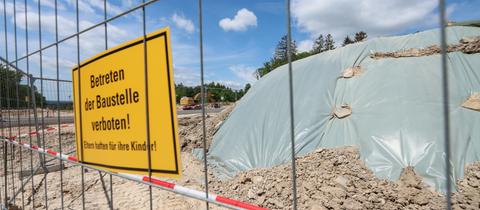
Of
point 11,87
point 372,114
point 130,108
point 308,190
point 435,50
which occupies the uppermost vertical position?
point 435,50

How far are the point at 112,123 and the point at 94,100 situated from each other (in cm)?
28

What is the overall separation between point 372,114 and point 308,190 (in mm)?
2238

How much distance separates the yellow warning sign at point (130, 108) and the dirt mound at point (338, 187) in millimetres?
3381

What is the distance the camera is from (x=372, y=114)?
593 cm

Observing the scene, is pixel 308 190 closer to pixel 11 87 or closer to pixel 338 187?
pixel 338 187

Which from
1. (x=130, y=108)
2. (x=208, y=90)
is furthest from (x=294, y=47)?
(x=208, y=90)

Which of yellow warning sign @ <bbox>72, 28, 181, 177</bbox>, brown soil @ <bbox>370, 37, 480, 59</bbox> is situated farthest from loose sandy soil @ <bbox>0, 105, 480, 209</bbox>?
brown soil @ <bbox>370, 37, 480, 59</bbox>

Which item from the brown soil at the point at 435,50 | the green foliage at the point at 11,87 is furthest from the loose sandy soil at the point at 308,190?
the brown soil at the point at 435,50

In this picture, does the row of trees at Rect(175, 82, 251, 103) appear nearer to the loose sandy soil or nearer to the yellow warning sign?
the yellow warning sign

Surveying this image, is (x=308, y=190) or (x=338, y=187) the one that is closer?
(x=338, y=187)

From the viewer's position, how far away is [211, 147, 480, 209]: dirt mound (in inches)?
166

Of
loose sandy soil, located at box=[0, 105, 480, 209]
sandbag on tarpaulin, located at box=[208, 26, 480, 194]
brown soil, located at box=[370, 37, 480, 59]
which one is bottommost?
loose sandy soil, located at box=[0, 105, 480, 209]

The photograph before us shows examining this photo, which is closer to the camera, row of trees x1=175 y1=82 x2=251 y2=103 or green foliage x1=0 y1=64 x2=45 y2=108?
row of trees x1=175 y1=82 x2=251 y2=103

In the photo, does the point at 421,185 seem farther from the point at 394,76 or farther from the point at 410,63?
the point at 410,63
